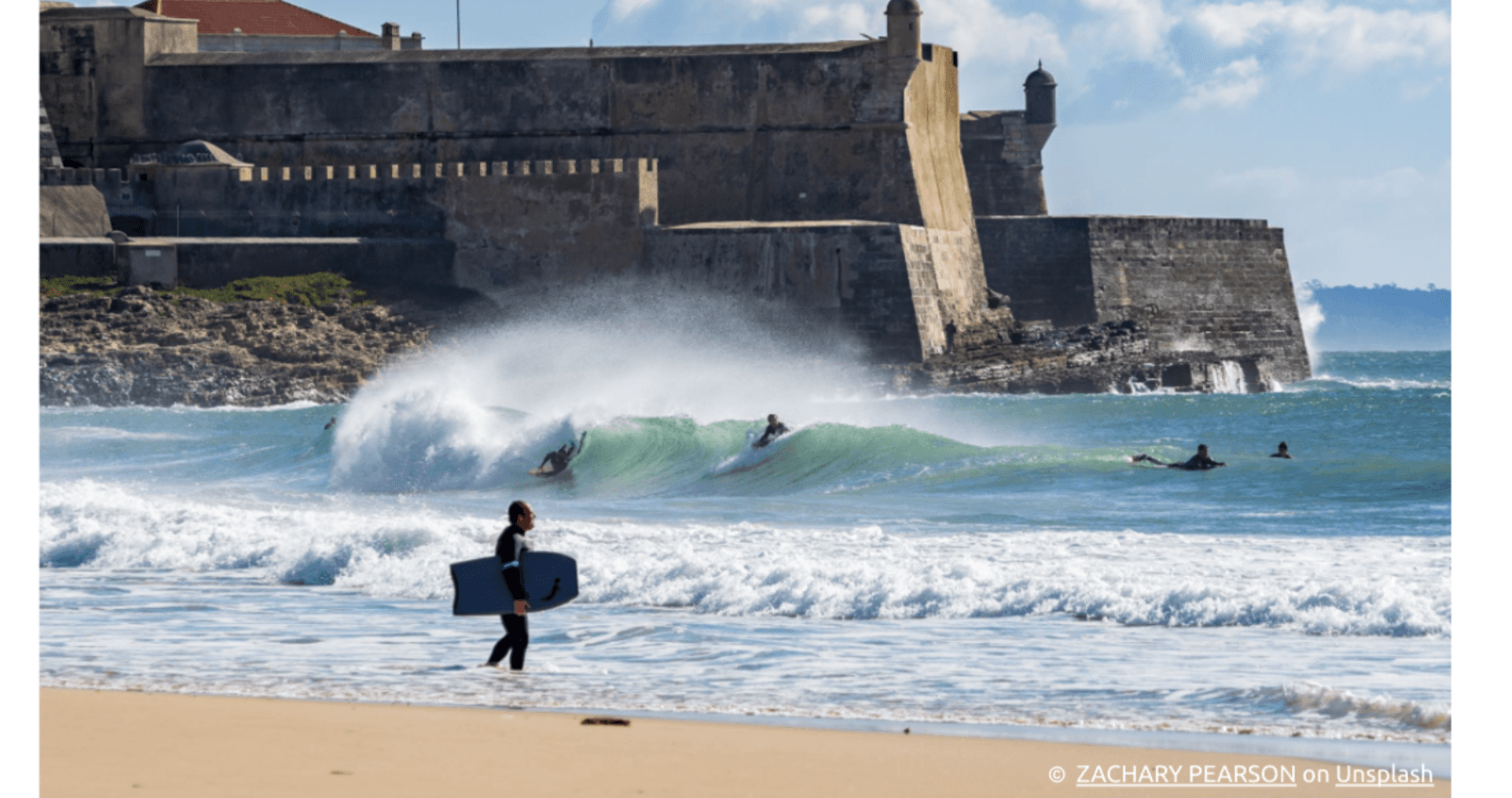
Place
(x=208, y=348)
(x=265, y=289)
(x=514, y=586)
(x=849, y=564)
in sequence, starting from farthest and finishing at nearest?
1. (x=265, y=289)
2. (x=208, y=348)
3. (x=849, y=564)
4. (x=514, y=586)

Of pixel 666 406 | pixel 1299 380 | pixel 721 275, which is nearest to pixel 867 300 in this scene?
pixel 721 275

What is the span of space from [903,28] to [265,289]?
10.5m

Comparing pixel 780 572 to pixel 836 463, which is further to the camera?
pixel 836 463

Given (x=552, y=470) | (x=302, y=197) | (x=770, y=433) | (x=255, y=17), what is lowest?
(x=552, y=470)

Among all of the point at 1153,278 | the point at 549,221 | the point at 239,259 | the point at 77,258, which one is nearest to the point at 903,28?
the point at 549,221

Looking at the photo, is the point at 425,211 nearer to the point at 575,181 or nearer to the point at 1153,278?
the point at 575,181

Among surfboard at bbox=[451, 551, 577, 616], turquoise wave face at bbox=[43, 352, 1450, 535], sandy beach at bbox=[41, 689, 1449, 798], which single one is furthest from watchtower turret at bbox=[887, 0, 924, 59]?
sandy beach at bbox=[41, 689, 1449, 798]

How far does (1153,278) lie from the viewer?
31.1m

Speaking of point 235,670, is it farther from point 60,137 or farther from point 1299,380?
point 1299,380

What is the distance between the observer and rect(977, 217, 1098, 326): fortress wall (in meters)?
30.3

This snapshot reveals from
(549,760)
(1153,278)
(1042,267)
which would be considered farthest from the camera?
(1153,278)

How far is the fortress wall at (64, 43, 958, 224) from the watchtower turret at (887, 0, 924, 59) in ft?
1.14

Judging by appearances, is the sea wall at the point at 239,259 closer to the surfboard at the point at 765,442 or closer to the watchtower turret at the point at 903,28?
the watchtower turret at the point at 903,28

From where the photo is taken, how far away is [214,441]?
19.0 m
